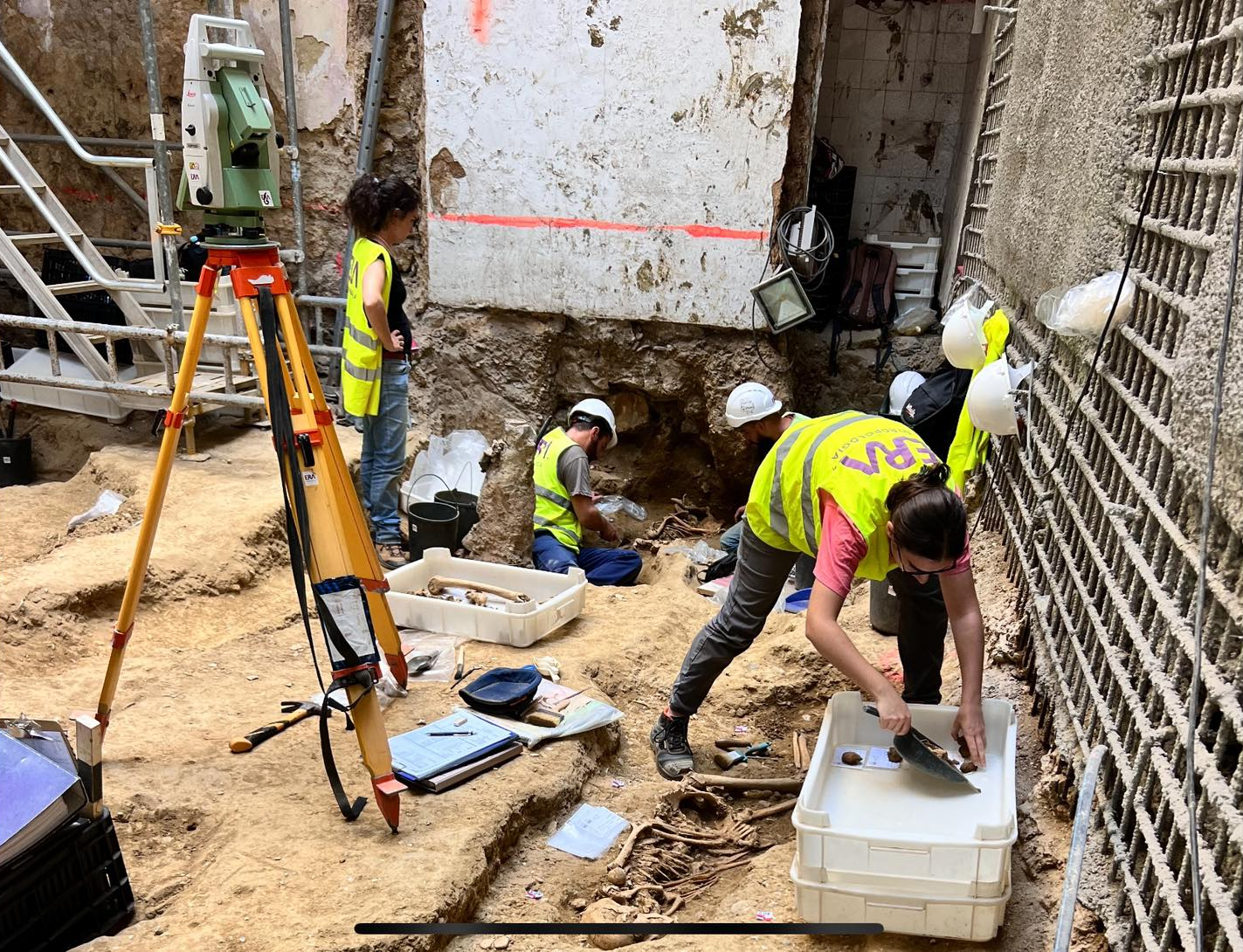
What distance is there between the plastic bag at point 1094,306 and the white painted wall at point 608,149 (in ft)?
11.3

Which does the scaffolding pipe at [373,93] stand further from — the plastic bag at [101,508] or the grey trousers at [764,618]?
the grey trousers at [764,618]

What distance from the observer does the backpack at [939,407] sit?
15.0ft

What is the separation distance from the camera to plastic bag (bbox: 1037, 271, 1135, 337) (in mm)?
2748

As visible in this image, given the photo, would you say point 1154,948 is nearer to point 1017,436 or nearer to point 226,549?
point 1017,436

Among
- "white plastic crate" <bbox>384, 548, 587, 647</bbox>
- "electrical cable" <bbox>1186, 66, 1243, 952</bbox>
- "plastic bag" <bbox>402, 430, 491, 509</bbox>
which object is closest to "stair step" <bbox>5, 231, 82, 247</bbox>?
"plastic bag" <bbox>402, 430, 491, 509</bbox>

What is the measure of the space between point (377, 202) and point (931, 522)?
3101 mm

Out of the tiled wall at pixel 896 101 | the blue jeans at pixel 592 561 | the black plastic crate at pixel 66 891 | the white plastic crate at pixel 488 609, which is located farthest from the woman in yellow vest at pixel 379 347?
the tiled wall at pixel 896 101

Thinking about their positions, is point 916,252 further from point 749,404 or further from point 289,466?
point 289,466

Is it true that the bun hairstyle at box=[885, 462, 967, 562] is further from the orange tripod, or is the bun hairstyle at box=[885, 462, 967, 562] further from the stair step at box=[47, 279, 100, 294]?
the stair step at box=[47, 279, 100, 294]

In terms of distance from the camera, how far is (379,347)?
4.77 meters

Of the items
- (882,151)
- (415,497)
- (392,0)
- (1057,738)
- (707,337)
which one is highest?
(392,0)

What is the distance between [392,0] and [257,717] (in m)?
4.87

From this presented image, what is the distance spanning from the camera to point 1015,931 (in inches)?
99.1

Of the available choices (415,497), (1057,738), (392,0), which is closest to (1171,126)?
(1057,738)
